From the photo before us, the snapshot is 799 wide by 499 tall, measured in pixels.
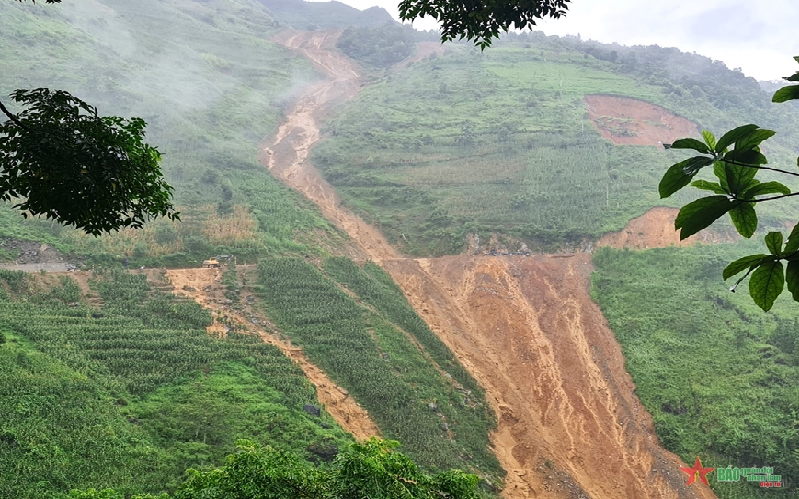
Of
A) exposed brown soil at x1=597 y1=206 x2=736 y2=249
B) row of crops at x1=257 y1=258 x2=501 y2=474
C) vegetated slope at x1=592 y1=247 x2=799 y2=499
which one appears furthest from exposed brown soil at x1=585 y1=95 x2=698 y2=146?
row of crops at x1=257 y1=258 x2=501 y2=474

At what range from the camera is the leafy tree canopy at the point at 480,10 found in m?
4.98

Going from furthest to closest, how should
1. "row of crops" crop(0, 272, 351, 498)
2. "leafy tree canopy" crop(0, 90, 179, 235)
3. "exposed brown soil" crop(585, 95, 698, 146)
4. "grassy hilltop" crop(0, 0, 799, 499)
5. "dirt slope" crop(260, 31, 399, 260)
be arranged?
"exposed brown soil" crop(585, 95, 698, 146) < "dirt slope" crop(260, 31, 399, 260) < "grassy hilltop" crop(0, 0, 799, 499) < "row of crops" crop(0, 272, 351, 498) < "leafy tree canopy" crop(0, 90, 179, 235)

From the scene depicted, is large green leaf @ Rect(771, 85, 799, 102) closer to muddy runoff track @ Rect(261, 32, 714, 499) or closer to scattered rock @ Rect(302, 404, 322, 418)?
scattered rock @ Rect(302, 404, 322, 418)

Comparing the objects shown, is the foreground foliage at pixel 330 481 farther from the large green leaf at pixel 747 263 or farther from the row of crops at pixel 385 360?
the row of crops at pixel 385 360

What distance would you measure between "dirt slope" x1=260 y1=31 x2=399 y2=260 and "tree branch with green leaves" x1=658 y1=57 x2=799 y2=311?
2164 cm

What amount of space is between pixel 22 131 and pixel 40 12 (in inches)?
1756

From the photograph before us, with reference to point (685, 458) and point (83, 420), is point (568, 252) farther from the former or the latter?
point (83, 420)

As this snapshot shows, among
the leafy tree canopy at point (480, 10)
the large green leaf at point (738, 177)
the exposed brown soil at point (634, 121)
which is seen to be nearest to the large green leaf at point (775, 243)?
the large green leaf at point (738, 177)

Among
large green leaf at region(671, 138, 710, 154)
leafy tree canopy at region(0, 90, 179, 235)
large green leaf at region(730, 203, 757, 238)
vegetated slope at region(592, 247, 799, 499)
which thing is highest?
large green leaf at region(671, 138, 710, 154)

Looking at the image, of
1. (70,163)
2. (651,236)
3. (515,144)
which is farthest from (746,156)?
(515,144)

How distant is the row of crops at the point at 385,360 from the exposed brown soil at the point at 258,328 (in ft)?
0.89

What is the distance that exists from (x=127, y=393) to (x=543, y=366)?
36.5 ft

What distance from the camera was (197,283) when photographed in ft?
56.3

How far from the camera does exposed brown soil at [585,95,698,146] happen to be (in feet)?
110
